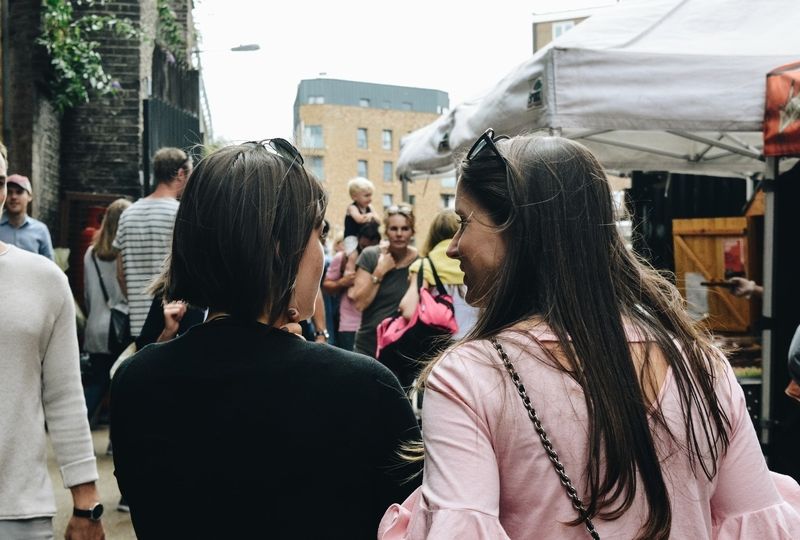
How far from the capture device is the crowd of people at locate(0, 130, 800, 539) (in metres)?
1.38

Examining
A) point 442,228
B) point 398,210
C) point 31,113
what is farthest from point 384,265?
point 31,113

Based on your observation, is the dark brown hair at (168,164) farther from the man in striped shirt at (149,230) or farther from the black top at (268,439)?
the black top at (268,439)

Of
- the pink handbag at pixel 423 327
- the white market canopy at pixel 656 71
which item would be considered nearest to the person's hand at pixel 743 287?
the white market canopy at pixel 656 71

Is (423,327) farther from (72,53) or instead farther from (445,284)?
(72,53)

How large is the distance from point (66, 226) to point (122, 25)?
7.01ft

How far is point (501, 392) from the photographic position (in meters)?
1.38

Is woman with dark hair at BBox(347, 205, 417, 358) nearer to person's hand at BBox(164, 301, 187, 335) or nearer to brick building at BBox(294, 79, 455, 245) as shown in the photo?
person's hand at BBox(164, 301, 187, 335)

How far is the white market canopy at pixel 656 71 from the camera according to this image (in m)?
4.47

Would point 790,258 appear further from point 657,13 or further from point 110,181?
point 110,181

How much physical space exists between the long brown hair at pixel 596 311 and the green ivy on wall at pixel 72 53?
793cm

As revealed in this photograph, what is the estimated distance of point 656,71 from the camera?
179 inches

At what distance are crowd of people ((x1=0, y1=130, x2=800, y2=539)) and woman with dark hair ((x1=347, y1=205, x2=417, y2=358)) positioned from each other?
14.8 feet

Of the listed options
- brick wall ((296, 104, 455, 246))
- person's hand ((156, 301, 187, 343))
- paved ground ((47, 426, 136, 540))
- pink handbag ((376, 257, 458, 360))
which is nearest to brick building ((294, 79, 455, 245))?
brick wall ((296, 104, 455, 246))

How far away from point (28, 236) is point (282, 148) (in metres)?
5.15
